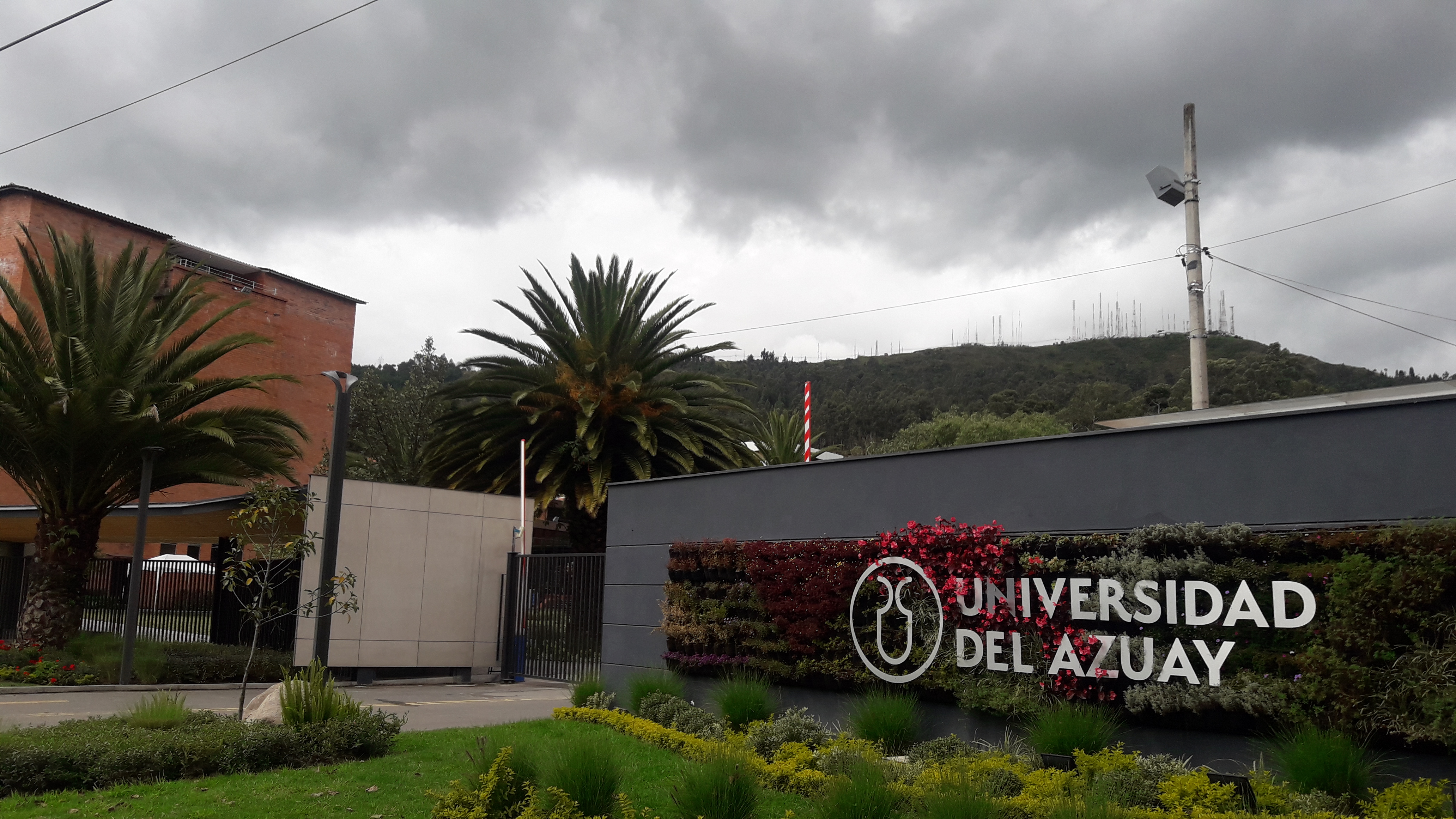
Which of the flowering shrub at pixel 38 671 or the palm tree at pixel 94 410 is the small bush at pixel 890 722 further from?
the flowering shrub at pixel 38 671

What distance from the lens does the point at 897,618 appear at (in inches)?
422

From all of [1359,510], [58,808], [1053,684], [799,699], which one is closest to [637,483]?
[799,699]

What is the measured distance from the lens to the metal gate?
17922mm

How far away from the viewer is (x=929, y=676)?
33.7 feet

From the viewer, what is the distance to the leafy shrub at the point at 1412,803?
670 centimetres

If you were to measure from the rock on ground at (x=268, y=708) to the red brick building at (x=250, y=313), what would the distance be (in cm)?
2464

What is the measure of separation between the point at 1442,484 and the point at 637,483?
32.8ft

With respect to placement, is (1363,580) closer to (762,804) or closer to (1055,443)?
(1055,443)

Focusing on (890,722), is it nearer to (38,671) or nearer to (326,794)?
(326,794)

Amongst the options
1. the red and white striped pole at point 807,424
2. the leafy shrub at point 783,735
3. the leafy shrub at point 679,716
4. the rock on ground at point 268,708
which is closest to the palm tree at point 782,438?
the red and white striped pole at point 807,424

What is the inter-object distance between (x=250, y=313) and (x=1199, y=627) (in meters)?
41.0

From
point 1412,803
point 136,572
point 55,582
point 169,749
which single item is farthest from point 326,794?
point 55,582

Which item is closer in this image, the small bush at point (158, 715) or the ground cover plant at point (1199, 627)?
the ground cover plant at point (1199, 627)

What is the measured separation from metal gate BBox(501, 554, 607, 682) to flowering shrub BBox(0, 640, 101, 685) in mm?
7078
